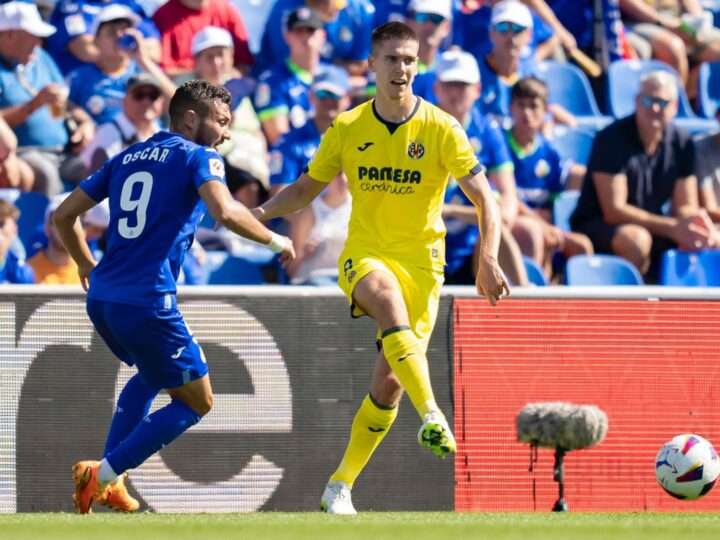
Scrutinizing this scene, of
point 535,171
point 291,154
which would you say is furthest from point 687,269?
point 291,154

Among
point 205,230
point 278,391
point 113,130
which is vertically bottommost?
point 278,391

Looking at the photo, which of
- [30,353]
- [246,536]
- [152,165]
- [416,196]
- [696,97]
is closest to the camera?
[246,536]

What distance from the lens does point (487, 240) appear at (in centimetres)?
738

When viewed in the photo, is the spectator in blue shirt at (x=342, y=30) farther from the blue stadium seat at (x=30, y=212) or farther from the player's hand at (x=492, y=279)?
the player's hand at (x=492, y=279)

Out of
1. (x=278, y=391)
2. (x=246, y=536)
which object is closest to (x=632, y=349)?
(x=278, y=391)

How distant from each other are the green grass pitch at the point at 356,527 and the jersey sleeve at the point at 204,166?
1.56m

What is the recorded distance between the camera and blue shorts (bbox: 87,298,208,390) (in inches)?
279

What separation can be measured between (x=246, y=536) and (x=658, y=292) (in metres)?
4.29

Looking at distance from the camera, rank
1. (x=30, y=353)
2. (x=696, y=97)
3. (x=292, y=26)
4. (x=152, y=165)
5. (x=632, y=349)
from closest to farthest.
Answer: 1. (x=152, y=165)
2. (x=30, y=353)
3. (x=632, y=349)
4. (x=292, y=26)
5. (x=696, y=97)

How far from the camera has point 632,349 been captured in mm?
9359

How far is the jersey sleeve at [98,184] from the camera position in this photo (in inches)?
286

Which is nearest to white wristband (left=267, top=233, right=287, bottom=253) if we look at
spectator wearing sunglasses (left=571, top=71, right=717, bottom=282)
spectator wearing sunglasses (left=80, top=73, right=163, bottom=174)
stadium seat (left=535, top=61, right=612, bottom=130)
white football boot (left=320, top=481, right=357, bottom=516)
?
white football boot (left=320, top=481, right=357, bottom=516)

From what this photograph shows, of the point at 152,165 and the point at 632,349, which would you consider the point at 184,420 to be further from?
the point at 632,349

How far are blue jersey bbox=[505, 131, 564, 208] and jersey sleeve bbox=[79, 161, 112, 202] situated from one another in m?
5.45
